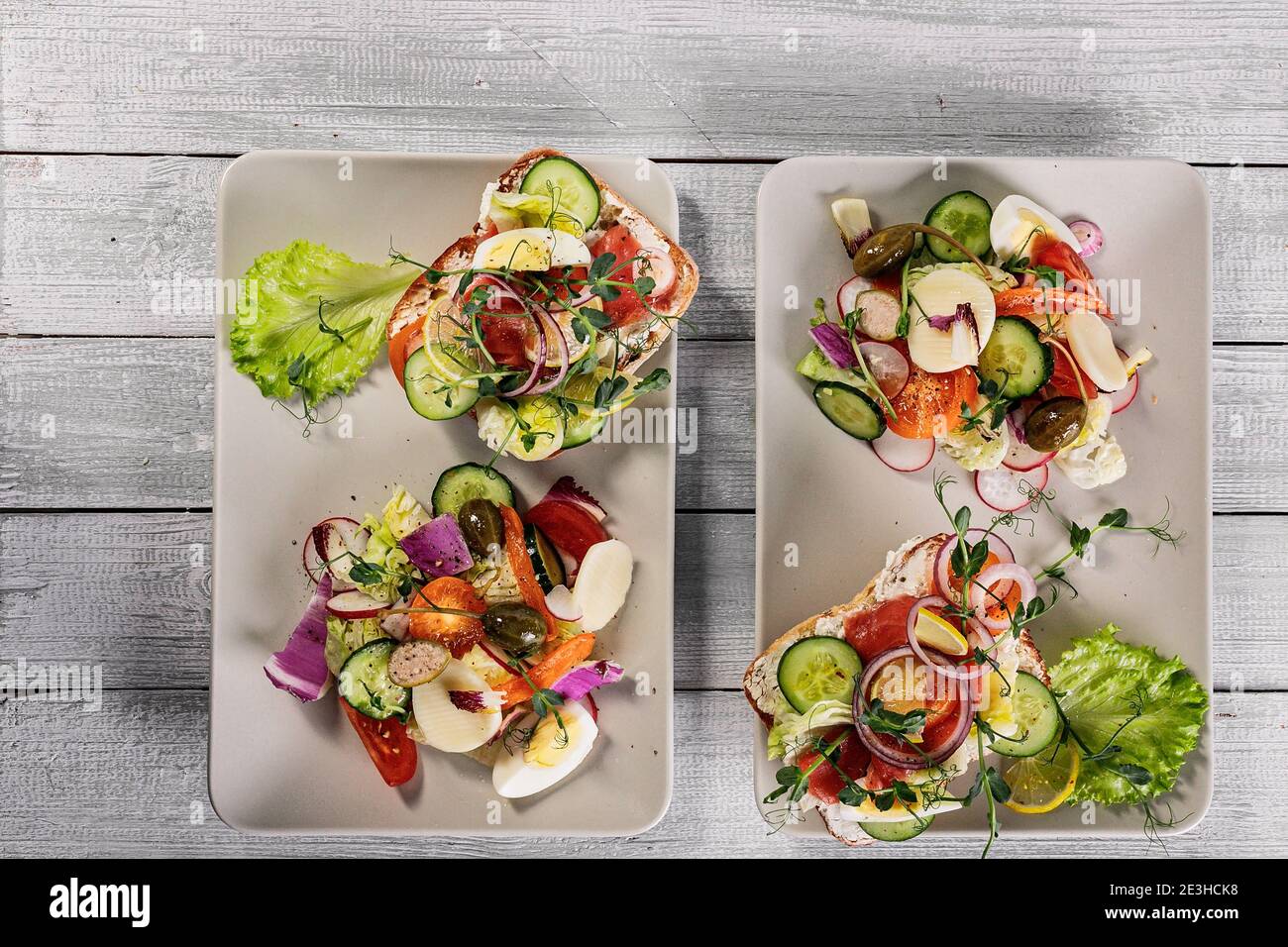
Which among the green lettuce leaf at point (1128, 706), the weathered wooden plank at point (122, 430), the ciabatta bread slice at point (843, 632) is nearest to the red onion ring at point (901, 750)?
the ciabatta bread slice at point (843, 632)

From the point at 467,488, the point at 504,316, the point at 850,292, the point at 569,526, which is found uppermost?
the point at 850,292

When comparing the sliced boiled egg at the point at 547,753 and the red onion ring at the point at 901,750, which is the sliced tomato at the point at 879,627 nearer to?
the red onion ring at the point at 901,750

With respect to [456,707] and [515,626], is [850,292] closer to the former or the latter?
[515,626]

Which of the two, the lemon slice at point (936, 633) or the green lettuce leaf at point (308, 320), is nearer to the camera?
the lemon slice at point (936, 633)

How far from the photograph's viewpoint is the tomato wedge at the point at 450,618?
7.86ft

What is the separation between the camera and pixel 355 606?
2467 mm

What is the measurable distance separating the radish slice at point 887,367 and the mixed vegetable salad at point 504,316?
55 centimetres

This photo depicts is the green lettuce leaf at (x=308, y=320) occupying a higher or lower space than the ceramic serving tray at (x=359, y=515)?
higher

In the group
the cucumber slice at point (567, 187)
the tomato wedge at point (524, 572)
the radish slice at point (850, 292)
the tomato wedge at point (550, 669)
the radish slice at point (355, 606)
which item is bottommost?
the tomato wedge at point (550, 669)

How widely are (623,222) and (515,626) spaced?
1.13 m

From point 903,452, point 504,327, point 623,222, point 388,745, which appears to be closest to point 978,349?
point 903,452

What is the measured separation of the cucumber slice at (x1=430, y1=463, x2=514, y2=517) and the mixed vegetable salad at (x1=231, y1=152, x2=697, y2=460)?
0.09 m

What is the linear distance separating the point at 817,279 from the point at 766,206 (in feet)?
0.82

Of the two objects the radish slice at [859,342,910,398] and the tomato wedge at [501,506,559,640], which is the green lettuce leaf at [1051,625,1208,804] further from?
the tomato wedge at [501,506,559,640]
